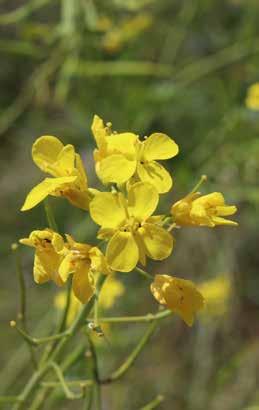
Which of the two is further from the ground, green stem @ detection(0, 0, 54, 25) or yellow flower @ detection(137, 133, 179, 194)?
green stem @ detection(0, 0, 54, 25)

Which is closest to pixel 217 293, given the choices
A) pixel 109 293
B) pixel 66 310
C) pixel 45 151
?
pixel 109 293

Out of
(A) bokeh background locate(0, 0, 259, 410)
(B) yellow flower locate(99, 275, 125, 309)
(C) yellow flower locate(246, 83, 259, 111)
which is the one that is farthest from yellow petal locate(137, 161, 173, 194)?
(C) yellow flower locate(246, 83, 259, 111)

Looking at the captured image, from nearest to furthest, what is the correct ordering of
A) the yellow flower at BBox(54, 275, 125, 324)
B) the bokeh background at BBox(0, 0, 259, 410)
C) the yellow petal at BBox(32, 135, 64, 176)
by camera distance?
the yellow petal at BBox(32, 135, 64, 176) → the yellow flower at BBox(54, 275, 125, 324) → the bokeh background at BBox(0, 0, 259, 410)

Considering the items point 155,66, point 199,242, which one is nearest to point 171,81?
point 155,66

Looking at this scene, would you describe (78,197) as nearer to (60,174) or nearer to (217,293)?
(60,174)

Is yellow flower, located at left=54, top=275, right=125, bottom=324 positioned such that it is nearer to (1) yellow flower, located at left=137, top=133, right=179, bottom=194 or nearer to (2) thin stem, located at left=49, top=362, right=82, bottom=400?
(2) thin stem, located at left=49, top=362, right=82, bottom=400

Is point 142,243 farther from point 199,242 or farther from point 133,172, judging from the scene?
point 199,242

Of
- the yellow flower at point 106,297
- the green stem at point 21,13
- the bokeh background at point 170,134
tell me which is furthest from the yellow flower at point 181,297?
the green stem at point 21,13
